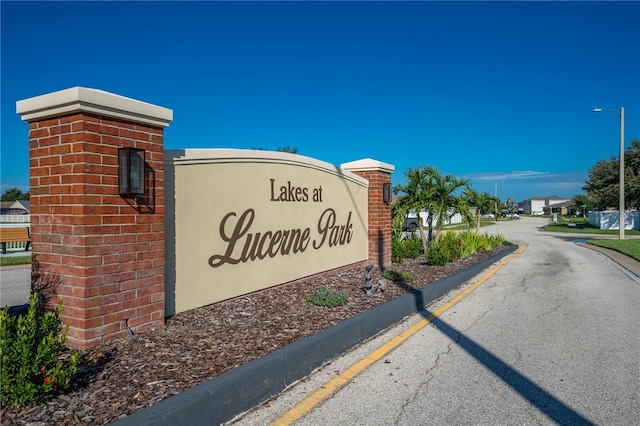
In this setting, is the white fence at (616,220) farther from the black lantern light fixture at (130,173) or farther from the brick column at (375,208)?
the black lantern light fixture at (130,173)

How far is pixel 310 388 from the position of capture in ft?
12.8

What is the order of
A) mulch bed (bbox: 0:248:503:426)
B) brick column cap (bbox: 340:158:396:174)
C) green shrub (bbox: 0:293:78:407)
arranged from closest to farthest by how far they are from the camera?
green shrub (bbox: 0:293:78:407), mulch bed (bbox: 0:248:503:426), brick column cap (bbox: 340:158:396:174)

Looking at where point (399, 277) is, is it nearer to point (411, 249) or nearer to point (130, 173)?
point (411, 249)

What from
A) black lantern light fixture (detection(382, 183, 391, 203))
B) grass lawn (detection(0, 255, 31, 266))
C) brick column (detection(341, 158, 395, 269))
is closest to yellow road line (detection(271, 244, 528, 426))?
brick column (detection(341, 158, 395, 269))

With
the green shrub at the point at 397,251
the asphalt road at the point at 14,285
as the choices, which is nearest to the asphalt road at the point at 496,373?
the green shrub at the point at 397,251

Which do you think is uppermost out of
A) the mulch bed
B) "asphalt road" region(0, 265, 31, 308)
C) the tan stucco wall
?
the tan stucco wall

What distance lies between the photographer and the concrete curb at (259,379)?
2881 millimetres

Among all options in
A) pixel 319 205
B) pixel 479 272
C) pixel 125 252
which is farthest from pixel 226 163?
pixel 479 272

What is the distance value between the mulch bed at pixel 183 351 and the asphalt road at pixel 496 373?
1.98ft

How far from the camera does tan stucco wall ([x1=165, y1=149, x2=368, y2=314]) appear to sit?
17.7ft

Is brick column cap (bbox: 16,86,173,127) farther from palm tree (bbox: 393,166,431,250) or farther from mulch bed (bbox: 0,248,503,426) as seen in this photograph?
palm tree (bbox: 393,166,431,250)

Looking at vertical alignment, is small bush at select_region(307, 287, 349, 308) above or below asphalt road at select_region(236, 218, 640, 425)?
above

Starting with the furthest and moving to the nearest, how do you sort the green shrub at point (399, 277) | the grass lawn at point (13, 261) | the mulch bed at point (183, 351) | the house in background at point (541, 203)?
the house in background at point (541, 203)
the grass lawn at point (13, 261)
the green shrub at point (399, 277)
the mulch bed at point (183, 351)

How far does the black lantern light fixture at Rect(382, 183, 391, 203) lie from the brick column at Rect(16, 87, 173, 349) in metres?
6.74
